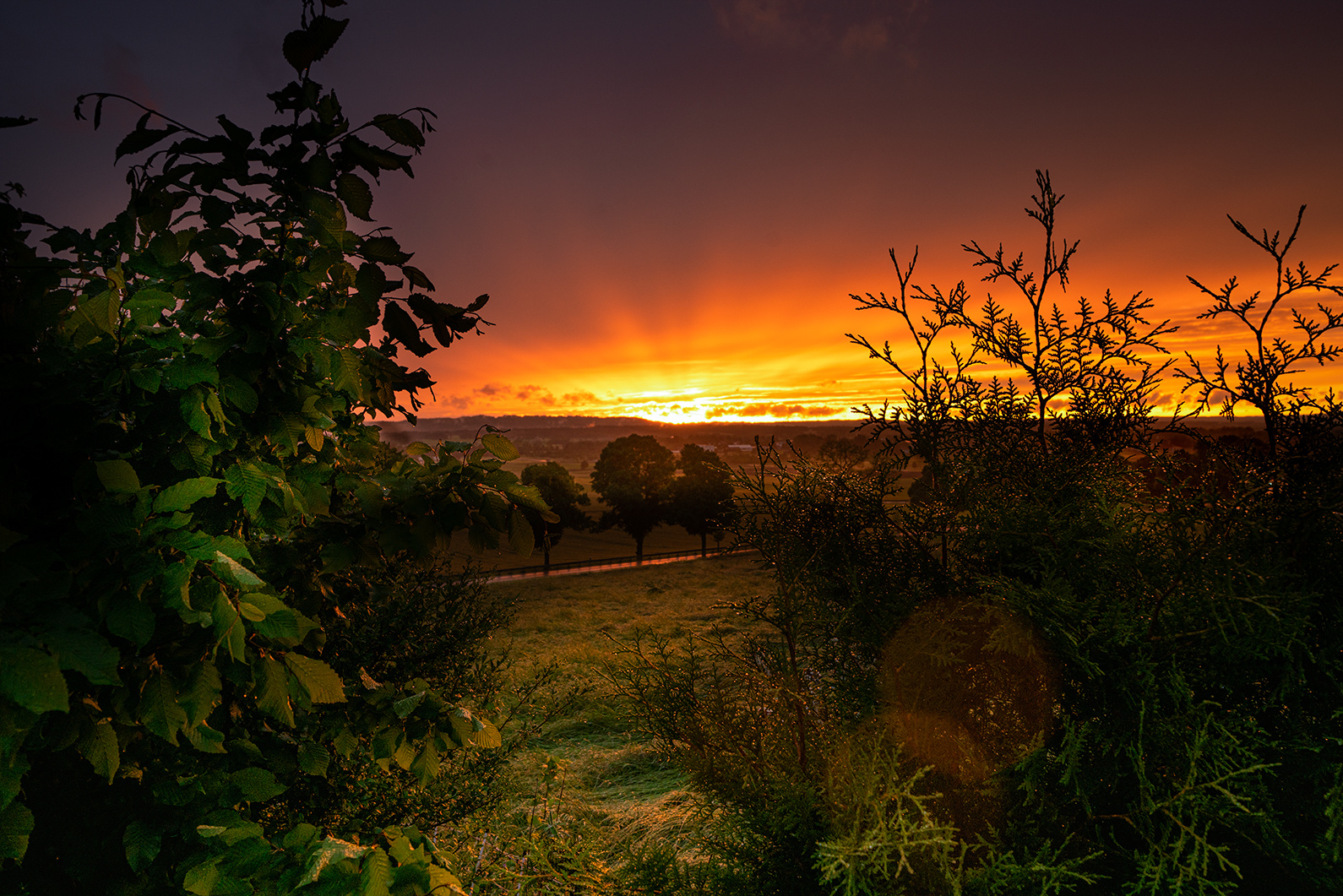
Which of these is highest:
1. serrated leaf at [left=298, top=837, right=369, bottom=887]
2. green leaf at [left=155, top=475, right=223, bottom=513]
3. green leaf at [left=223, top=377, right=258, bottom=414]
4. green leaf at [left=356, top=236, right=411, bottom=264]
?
green leaf at [left=356, top=236, right=411, bottom=264]

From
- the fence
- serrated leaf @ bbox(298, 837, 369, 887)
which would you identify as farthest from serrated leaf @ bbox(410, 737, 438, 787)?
the fence

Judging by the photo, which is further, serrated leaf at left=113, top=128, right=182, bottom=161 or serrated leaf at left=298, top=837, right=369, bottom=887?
serrated leaf at left=113, top=128, right=182, bottom=161

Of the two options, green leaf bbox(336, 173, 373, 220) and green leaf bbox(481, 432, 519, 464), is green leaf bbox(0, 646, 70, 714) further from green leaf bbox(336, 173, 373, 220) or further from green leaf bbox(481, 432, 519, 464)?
green leaf bbox(336, 173, 373, 220)

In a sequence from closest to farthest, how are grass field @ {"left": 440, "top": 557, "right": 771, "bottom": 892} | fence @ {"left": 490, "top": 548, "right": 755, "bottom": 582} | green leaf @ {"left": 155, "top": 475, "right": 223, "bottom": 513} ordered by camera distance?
green leaf @ {"left": 155, "top": 475, "right": 223, "bottom": 513}
grass field @ {"left": 440, "top": 557, "right": 771, "bottom": 892}
fence @ {"left": 490, "top": 548, "right": 755, "bottom": 582}

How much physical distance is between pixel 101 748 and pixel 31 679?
2.21 ft

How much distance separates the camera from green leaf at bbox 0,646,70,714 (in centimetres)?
123

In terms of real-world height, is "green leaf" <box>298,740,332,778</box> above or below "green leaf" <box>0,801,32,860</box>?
below

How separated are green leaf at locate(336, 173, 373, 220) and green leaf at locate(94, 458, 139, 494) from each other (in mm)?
1189

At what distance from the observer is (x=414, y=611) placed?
1080 centimetres

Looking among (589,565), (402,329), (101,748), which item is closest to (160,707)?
(101,748)

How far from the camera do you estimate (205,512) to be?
2.03 metres

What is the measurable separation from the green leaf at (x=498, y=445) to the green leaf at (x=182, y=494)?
0.97m

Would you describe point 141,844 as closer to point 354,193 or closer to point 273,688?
point 273,688

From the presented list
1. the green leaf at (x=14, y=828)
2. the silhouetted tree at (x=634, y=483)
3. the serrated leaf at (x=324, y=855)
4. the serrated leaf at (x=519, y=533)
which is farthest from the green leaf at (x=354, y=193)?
the silhouetted tree at (x=634, y=483)
